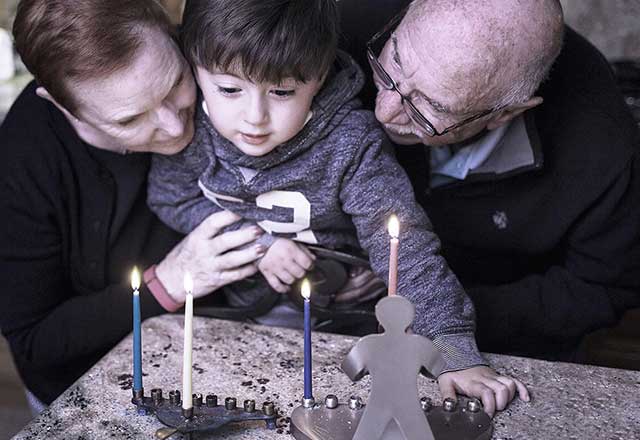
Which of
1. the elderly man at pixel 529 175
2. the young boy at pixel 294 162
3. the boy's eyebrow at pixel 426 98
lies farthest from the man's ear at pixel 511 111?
the young boy at pixel 294 162

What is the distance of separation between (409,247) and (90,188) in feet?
2.06

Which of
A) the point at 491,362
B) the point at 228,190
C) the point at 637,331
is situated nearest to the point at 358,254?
the point at 228,190

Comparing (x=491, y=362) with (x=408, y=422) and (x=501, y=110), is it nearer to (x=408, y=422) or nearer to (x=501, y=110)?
(x=408, y=422)

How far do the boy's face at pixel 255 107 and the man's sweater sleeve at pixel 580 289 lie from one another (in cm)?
58

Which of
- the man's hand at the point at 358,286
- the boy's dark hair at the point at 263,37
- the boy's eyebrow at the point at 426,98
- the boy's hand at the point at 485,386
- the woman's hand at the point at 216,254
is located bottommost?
the man's hand at the point at 358,286

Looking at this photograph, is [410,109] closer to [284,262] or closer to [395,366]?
[284,262]

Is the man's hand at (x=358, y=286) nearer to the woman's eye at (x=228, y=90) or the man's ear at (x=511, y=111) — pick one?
the man's ear at (x=511, y=111)

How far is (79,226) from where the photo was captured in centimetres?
164

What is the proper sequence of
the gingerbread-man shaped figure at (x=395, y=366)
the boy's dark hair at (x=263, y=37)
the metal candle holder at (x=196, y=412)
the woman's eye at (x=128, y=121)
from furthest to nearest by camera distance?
the woman's eye at (x=128, y=121)
the boy's dark hair at (x=263, y=37)
the metal candle holder at (x=196, y=412)
the gingerbread-man shaped figure at (x=395, y=366)

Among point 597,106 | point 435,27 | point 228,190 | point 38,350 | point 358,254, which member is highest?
point 435,27

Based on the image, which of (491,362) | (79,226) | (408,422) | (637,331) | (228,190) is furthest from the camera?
(637,331)

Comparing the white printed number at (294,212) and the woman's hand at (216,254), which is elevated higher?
the white printed number at (294,212)

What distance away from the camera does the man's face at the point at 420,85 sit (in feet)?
4.66

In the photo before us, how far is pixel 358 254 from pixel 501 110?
38 centimetres
